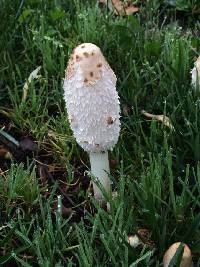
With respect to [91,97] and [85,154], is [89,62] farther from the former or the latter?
[85,154]

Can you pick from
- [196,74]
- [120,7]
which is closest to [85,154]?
[196,74]

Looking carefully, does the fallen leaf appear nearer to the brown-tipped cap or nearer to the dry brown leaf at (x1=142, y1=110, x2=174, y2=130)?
the dry brown leaf at (x1=142, y1=110, x2=174, y2=130)

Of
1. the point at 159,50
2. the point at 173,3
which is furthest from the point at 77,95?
the point at 173,3

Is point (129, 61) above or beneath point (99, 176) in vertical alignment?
above

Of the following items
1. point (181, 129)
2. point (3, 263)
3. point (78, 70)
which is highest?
point (78, 70)

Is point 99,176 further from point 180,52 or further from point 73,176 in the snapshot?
point 180,52

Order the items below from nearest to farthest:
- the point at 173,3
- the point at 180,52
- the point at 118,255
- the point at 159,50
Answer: the point at 118,255
the point at 180,52
the point at 159,50
the point at 173,3

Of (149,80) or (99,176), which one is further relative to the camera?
(149,80)
